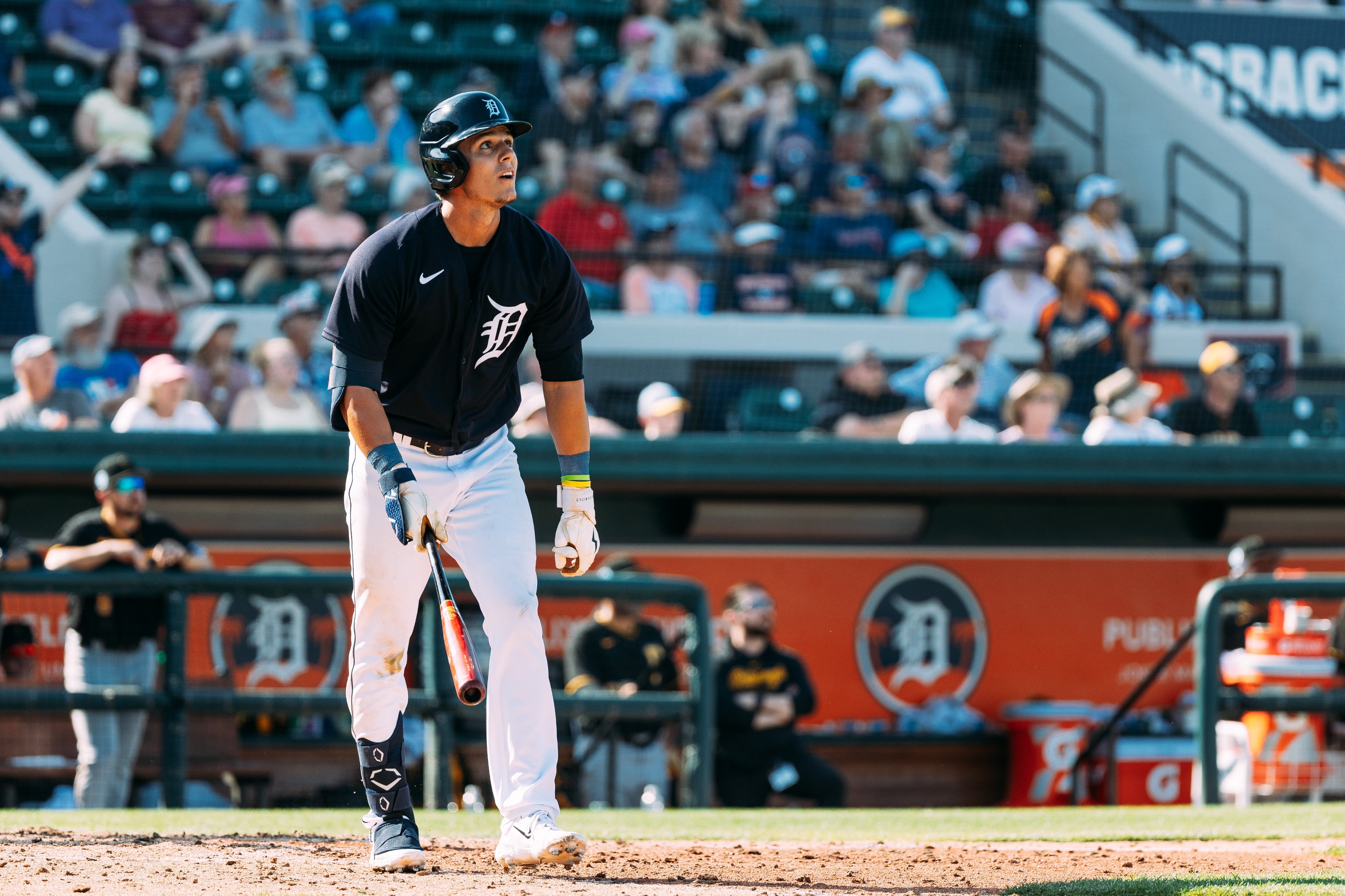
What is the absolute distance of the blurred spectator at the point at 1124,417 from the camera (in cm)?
878

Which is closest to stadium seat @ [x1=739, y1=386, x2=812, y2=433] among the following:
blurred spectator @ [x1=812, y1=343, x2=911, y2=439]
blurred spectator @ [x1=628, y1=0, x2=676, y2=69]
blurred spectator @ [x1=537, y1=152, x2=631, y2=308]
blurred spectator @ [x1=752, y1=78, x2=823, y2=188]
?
blurred spectator @ [x1=812, y1=343, x2=911, y2=439]

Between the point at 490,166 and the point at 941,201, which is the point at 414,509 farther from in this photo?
the point at 941,201

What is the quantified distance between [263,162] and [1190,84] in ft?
23.1

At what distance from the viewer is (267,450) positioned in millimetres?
7895

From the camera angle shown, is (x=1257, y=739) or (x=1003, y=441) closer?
(x=1257, y=739)

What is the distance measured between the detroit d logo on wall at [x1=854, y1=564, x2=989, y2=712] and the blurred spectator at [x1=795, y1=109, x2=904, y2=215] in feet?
9.83

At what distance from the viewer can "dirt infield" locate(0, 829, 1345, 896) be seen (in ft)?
12.6

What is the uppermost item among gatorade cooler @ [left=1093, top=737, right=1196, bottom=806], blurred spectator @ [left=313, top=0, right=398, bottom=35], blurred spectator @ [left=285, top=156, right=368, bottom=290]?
blurred spectator @ [left=313, top=0, right=398, bottom=35]

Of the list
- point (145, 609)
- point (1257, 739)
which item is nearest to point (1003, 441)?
point (1257, 739)

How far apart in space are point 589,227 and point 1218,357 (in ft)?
11.8

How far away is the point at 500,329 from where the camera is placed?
162 inches

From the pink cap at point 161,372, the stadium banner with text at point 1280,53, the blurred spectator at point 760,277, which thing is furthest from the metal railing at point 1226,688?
the stadium banner with text at point 1280,53

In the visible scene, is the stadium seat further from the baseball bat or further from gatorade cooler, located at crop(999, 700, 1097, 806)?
the baseball bat

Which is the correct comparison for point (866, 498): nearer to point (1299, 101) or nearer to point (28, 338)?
point (28, 338)
